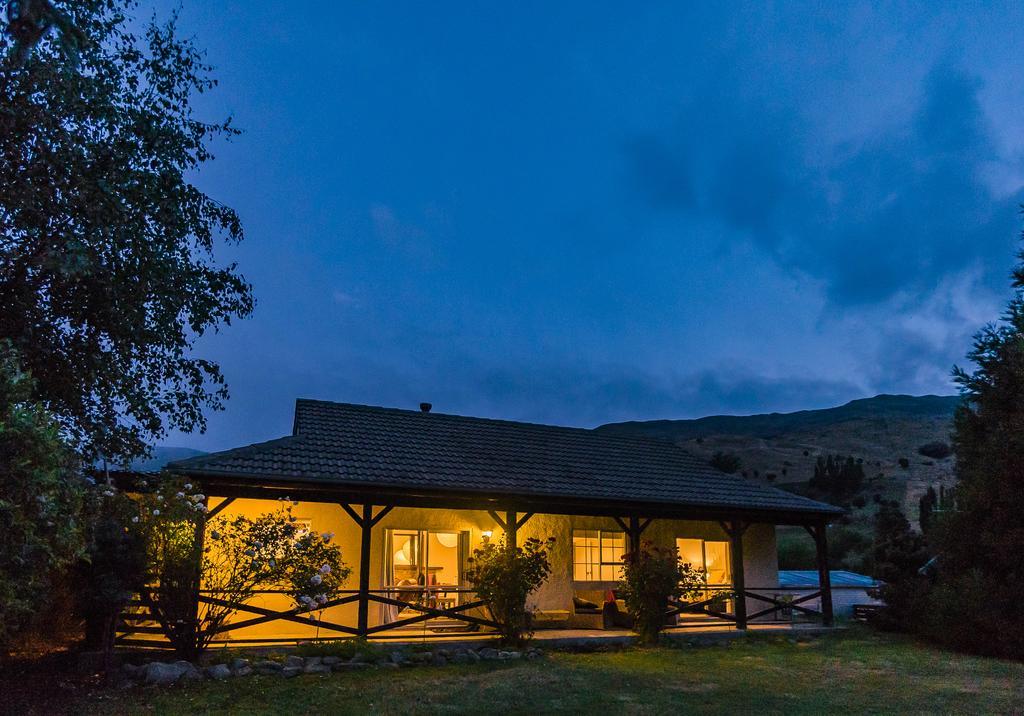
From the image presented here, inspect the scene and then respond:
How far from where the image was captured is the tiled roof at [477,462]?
36.3 feet

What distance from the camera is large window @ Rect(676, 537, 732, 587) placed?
1650 centimetres

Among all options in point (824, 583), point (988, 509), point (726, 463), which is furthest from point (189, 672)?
point (726, 463)

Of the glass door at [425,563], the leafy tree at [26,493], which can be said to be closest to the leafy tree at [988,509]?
the glass door at [425,563]

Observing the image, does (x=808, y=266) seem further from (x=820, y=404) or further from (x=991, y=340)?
(x=991, y=340)

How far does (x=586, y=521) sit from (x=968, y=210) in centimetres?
7930

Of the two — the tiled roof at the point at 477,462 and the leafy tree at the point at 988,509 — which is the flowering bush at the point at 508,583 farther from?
the leafy tree at the point at 988,509

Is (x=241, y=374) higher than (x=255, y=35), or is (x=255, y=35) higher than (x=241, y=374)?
(x=241, y=374)

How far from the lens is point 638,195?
91438mm

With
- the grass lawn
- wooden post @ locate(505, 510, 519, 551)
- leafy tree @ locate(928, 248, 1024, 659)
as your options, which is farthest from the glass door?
leafy tree @ locate(928, 248, 1024, 659)

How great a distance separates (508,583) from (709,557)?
7.62 metres

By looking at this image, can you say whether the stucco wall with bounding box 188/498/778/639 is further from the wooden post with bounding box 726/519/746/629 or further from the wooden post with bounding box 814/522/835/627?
the wooden post with bounding box 726/519/746/629

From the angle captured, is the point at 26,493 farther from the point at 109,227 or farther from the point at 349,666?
the point at 349,666

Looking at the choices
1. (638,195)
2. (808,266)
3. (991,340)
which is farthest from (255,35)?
(808,266)

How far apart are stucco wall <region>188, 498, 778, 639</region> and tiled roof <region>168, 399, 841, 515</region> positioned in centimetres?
119
